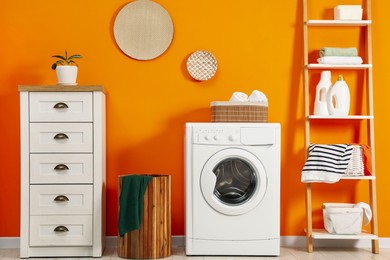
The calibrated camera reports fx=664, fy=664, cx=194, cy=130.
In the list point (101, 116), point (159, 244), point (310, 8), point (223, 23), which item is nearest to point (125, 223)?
point (159, 244)

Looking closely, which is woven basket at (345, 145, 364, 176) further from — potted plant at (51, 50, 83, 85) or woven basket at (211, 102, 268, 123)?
potted plant at (51, 50, 83, 85)

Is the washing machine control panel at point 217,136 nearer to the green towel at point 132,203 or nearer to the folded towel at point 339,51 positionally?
the green towel at point 132,203

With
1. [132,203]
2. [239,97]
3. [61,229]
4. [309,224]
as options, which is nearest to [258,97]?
[239,97]

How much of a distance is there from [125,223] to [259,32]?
159 cm

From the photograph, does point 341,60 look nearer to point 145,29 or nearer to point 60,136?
point 145,29

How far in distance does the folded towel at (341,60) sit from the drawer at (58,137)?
5.15 feet

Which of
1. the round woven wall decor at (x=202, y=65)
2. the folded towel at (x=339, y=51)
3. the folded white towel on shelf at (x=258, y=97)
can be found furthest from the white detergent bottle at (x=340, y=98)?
the round woven wall decor at (x=202, y=65)

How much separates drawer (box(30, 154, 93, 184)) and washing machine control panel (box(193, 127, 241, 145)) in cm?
68

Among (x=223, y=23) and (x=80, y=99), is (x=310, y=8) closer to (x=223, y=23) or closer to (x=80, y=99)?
(x=223, y=23)

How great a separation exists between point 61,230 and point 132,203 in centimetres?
47

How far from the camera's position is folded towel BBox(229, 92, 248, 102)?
4.15 metres

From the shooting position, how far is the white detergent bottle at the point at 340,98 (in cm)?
432

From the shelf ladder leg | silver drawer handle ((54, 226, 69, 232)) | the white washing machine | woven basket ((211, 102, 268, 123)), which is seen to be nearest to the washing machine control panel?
the white washing machine

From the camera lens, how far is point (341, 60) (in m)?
4.32
